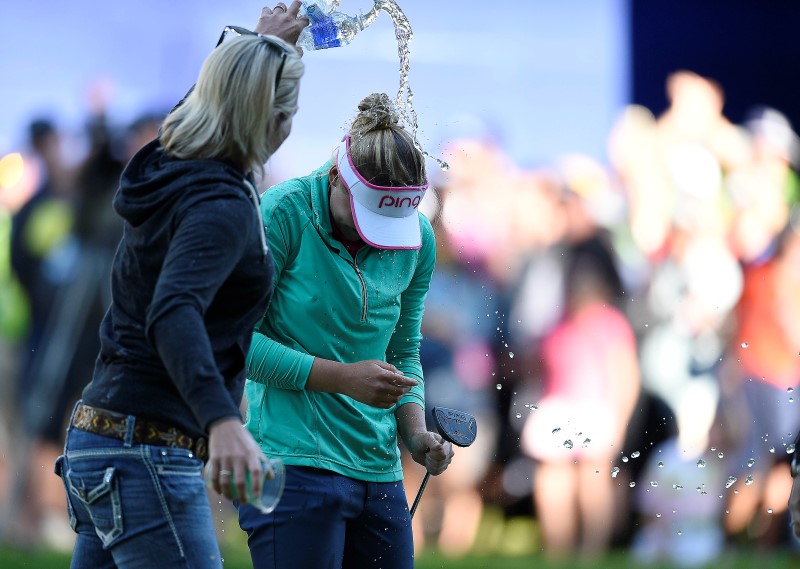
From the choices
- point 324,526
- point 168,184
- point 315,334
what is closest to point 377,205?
point 315,334

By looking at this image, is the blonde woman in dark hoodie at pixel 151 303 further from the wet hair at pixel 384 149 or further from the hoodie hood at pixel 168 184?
the wet hair at pixel 384 149

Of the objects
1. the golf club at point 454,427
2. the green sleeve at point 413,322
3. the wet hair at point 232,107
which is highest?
the wet hair at point 232,107

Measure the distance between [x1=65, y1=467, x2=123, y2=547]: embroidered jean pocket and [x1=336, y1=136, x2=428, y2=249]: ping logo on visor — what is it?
3.07ft

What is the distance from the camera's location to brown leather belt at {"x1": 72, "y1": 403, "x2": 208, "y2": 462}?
210cm

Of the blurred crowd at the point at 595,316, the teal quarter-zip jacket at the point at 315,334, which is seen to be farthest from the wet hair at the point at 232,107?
the blurred crowd at the point at 595,316

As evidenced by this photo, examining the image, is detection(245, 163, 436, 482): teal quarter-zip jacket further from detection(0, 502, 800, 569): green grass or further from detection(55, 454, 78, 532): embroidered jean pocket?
detection(0, 502, 800, 569): green grass

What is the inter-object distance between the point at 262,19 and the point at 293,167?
8.42 feet

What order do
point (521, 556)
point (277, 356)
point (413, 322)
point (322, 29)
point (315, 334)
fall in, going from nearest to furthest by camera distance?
point (277, 356) → point (315, 334) → point (413, 322) → point (322, 29) → point (521, 556)

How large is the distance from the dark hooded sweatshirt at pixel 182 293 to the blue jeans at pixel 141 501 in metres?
0.06

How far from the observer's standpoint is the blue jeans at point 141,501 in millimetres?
2084

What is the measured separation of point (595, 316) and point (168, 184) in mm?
4056

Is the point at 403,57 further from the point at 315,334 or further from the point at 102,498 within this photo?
the point at 102,498

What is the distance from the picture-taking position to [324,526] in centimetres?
279

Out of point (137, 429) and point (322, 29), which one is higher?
point (322, 29)
